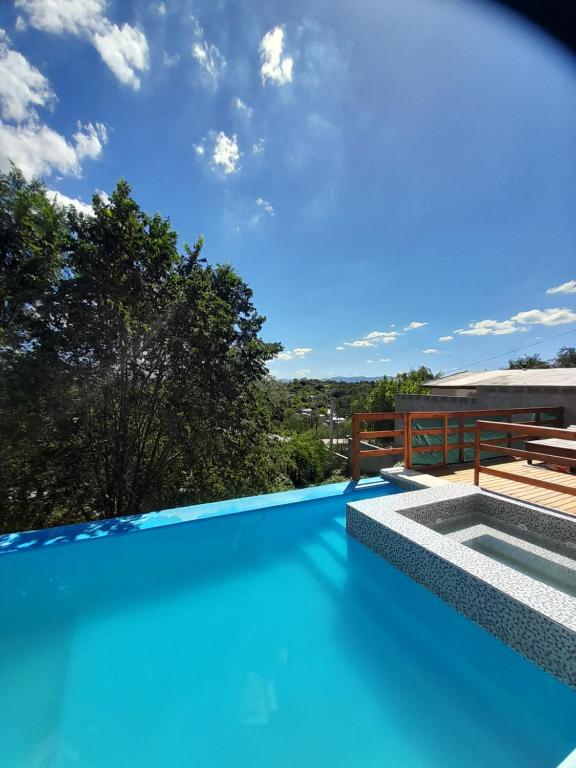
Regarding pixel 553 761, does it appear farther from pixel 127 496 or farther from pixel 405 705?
pixel 127 496

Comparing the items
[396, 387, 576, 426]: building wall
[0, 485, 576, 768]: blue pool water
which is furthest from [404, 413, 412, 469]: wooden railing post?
[396, 387, 576, 426]: building wall

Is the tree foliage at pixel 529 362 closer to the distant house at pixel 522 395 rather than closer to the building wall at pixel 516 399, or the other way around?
the distant house at pixel 522 395

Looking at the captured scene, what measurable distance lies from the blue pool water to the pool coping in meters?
0.09

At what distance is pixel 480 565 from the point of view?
2158 mm

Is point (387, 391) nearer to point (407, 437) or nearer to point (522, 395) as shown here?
point (522, 395)

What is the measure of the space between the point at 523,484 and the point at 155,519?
465 centimetres

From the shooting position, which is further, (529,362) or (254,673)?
(529,362)


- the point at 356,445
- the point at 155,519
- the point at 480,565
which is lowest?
the point at 155,519

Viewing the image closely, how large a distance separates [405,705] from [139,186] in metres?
7.65

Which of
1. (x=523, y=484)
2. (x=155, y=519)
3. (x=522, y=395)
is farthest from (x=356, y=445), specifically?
(x=522, y=395)

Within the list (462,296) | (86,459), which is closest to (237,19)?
(86,459)

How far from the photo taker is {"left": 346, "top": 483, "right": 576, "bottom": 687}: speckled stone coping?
1.72 metres

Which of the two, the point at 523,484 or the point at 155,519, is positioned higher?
the point at 523,484

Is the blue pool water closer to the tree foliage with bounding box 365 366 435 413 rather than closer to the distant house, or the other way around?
the distant house
